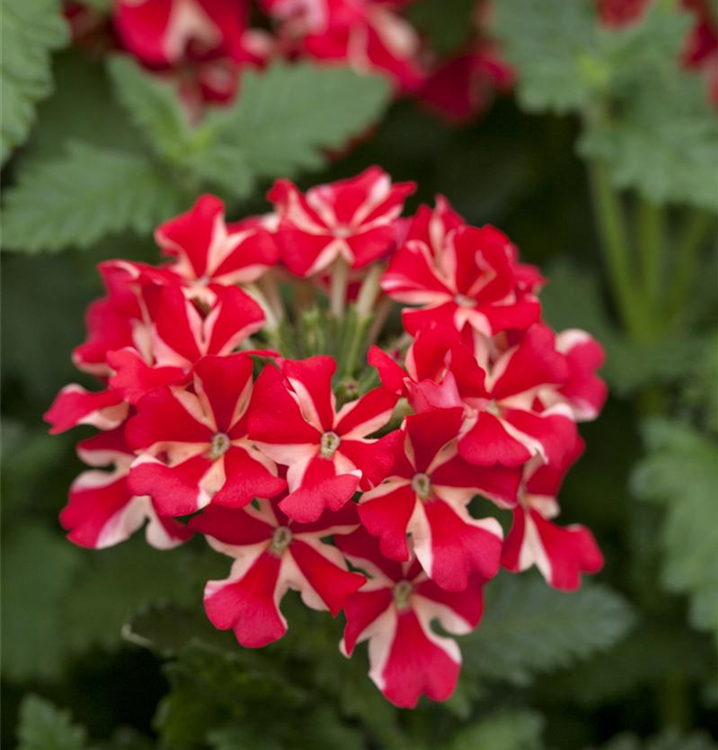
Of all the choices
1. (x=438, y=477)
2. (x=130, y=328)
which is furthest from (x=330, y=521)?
(x=130, y=328)

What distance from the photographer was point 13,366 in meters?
1.18

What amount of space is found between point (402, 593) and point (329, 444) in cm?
13

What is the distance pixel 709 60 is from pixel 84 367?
51.2 inches

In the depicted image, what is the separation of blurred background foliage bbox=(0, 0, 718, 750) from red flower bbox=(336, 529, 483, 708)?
0.41ft

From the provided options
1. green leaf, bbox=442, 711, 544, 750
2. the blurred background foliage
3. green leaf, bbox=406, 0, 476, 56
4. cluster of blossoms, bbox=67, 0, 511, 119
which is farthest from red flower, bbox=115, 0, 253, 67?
green leaf, bbox=442, 711, 544, 750

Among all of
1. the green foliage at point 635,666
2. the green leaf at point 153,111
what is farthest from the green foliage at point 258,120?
the green foliage at point 635,666

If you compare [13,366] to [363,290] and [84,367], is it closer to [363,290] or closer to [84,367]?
[84,367]

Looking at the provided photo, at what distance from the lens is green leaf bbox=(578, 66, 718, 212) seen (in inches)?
43.5

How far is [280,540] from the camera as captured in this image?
0.69 meters

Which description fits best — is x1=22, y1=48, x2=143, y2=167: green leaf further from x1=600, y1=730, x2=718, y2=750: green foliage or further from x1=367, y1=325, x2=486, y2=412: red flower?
x1=600, y1=730, x2=718, y2=750: green foliage

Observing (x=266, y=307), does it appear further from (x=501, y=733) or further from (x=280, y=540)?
(x=501, y=733)

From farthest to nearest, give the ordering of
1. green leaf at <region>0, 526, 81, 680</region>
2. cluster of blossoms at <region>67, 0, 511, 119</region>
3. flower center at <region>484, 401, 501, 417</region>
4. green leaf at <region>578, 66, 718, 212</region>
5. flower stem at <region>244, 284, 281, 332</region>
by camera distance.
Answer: cluster of blossoms at <region>67, 0, 511, 119</region> < green leaf at <region>578, 66, 718, 212</region> < green leaf at <region>0, 526, 81, 680</region> < flower stem at <region>244, 284, 281, 332</region> < flower center at <region>484, 401, 501, 417</region>

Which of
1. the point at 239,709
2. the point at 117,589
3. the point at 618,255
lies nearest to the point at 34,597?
the point at 117,589

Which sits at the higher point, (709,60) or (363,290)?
(363,290)
